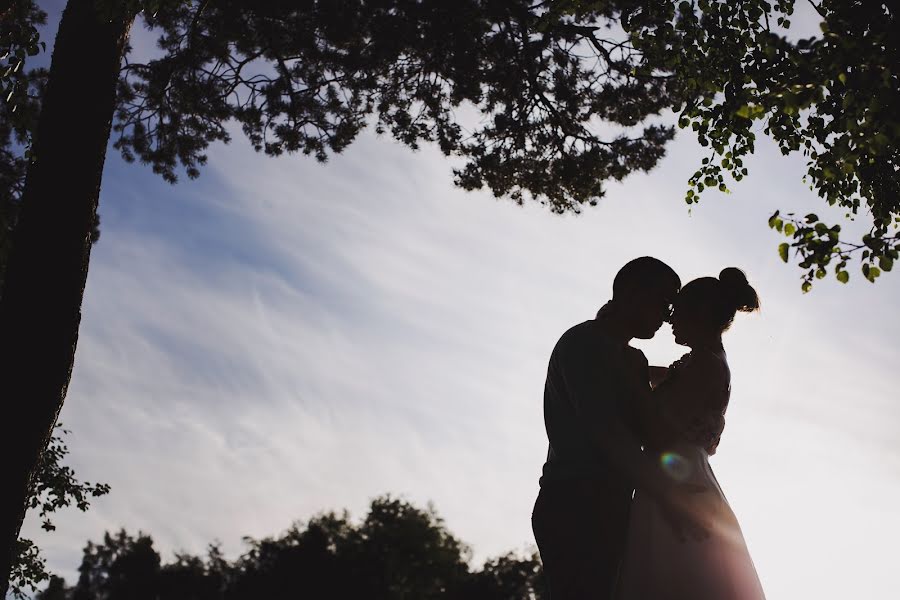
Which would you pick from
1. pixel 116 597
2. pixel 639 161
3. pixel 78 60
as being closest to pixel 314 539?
pixel 116 597

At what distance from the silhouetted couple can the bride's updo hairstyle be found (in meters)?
0.18

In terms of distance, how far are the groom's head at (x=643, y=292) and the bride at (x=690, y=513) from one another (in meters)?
0.34

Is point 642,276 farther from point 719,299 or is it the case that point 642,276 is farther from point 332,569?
point 332,569

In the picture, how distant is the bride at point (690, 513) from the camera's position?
140 inches

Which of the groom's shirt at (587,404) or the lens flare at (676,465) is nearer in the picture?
the groom's shirt at (587,404)

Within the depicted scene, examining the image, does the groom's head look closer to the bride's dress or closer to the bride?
the bride

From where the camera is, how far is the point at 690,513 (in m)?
3.56

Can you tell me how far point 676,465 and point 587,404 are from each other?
0.70 meters

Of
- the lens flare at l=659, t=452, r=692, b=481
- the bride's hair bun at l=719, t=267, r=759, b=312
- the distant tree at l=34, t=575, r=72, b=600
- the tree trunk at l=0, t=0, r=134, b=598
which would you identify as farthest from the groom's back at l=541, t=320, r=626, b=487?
the distant tree at l=34, t=575, r=72, b=600

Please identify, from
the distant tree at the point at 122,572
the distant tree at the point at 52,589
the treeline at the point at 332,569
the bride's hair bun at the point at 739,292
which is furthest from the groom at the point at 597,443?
the distant tree at the point at 122,572

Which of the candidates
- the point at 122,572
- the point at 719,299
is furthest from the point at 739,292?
the point at 122,572

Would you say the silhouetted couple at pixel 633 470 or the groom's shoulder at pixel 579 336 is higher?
the groom's shoulder at pixel 579 336

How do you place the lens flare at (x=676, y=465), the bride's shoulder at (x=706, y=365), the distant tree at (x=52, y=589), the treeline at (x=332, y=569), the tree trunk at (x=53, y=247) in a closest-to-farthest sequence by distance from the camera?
the lens flare at (x=676, y=465) < the bride's shoulder at (x=706, y=365) < the tree trunk at (x=53, y=247) < the distant tree at (x=52, y=589) < the treeline at (x=332, y=569)

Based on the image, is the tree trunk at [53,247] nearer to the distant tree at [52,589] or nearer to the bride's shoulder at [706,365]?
the bride's shoulder at [706,365]
